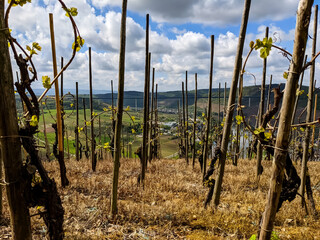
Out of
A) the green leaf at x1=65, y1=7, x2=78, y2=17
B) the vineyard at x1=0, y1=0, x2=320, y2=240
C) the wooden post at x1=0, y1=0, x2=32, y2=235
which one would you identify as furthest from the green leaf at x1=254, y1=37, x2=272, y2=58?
the wooden post at x1=0, y1=0, x2=32, y2=235

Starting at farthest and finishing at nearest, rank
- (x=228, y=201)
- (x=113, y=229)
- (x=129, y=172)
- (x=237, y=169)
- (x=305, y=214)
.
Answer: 1. (x=237, y=169)
2. (x=129, y=172)
3. (x=228, y=201)
4. (x=305, y=214)
5. (x=113, y=229)

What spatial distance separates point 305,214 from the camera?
4395mm

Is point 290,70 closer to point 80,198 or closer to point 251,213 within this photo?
point 251,213

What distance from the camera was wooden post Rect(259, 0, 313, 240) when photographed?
4.76ft

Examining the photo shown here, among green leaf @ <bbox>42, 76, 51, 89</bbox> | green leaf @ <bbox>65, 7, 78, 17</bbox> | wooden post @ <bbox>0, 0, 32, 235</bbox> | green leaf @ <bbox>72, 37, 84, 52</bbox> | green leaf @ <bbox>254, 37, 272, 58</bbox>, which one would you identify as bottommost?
wooden post @ <bbox>0, 0, 32, 235</bbox>

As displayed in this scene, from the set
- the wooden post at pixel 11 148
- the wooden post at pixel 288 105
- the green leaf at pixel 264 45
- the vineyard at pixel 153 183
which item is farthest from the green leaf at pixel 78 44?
the wooden post at pixel 288 105

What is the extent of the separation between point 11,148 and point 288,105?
1969 mm

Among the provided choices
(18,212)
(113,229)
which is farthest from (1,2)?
(113,229)

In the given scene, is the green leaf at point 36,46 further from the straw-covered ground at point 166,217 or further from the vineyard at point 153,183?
the straw-covered ground at point 166,217

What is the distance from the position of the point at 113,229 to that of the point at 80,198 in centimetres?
165

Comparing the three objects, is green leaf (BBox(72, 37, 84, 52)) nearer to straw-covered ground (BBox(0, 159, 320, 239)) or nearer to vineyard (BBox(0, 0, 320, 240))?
vineyard (BBox(0, 0, 320, 240))

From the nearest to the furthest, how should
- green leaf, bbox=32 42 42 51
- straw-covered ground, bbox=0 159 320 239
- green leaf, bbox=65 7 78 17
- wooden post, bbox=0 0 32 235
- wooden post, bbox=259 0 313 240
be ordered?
1. wooden post, bbox=0 0 32 235
2. wooden post, bbox=259 0 313 240
3. green leaf, bbox=65 7 78 17
4. green leaf, bbox=32 42 42 51
5. straw-covered ground, bbox=0 159 320 239

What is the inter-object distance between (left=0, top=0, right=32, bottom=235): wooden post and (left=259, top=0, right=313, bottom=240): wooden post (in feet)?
6.21

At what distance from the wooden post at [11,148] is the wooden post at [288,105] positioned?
1893 millimetres
